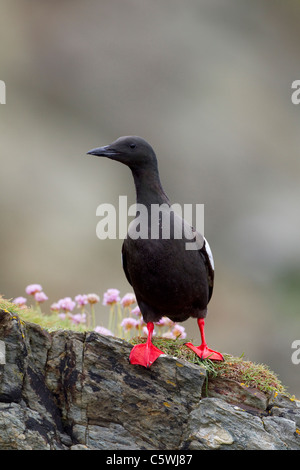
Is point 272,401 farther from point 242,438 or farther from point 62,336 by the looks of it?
point 62,336

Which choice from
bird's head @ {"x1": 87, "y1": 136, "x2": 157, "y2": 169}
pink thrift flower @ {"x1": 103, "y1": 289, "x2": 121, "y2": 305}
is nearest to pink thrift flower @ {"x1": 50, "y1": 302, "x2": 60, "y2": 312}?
pink thrift flower @ {"x1": 103, "y1": 289, "x2": 121, "y2": 305}

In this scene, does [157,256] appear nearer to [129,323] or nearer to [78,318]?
[129,323]

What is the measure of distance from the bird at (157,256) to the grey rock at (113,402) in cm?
31

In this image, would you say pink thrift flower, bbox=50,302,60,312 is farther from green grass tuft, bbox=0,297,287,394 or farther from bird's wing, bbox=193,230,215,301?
bird's wing, bbox=193,230,215,301

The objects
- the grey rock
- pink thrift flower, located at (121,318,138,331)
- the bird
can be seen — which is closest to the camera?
the grey rock

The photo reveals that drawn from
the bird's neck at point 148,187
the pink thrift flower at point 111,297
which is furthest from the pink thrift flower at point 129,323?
the bird's neck at point 148,187

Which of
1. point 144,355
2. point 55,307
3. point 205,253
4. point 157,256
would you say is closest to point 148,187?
point 157,256

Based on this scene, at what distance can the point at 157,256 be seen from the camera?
215 inches

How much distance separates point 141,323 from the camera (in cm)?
702

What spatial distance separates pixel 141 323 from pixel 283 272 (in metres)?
12.3

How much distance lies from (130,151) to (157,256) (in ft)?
3.42

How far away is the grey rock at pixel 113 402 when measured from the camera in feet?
15.6

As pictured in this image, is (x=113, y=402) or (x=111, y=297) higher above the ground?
(x=111, y=297)

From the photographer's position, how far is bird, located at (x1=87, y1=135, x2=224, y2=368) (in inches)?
216
